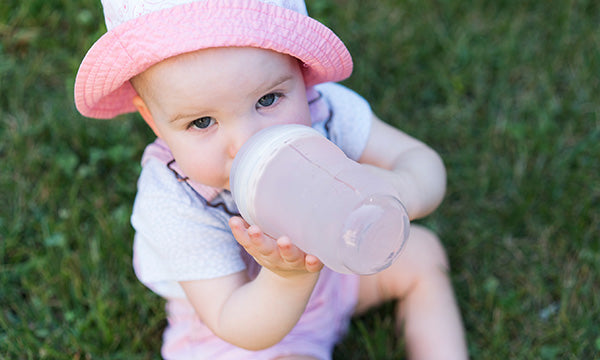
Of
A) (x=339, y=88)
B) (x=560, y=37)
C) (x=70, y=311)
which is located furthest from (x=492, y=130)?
(x=70, y=311)

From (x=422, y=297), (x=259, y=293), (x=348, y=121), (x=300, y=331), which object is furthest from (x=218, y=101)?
(x=422, y=297)

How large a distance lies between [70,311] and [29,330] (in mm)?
132

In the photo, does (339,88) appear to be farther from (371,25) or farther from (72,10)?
(72,10)

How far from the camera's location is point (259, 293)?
5.29 feet

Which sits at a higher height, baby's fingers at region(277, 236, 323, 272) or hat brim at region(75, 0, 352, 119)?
hat brim at region(75, 0, 352, 119)

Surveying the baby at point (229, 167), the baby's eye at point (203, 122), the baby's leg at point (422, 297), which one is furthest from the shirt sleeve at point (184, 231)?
the baby's leg at point (422, 297)

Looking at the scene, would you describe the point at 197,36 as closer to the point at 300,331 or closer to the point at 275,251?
the point at 275,251

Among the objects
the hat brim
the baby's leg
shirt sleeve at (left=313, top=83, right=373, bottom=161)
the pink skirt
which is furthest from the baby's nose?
the baby's leg

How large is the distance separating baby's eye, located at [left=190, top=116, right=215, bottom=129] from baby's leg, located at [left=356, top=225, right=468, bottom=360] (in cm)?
84

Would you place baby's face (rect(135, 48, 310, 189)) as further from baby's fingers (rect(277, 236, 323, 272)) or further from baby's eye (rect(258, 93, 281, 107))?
baby's fingers (rect(277, 236, 323, 272))

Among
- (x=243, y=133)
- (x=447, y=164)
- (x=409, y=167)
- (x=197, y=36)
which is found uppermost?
(x=197, y=36)

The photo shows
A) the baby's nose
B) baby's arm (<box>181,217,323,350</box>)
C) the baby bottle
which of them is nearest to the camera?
the baby bottle

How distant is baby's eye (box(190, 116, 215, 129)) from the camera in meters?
1.58

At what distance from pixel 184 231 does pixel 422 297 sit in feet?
2.67
